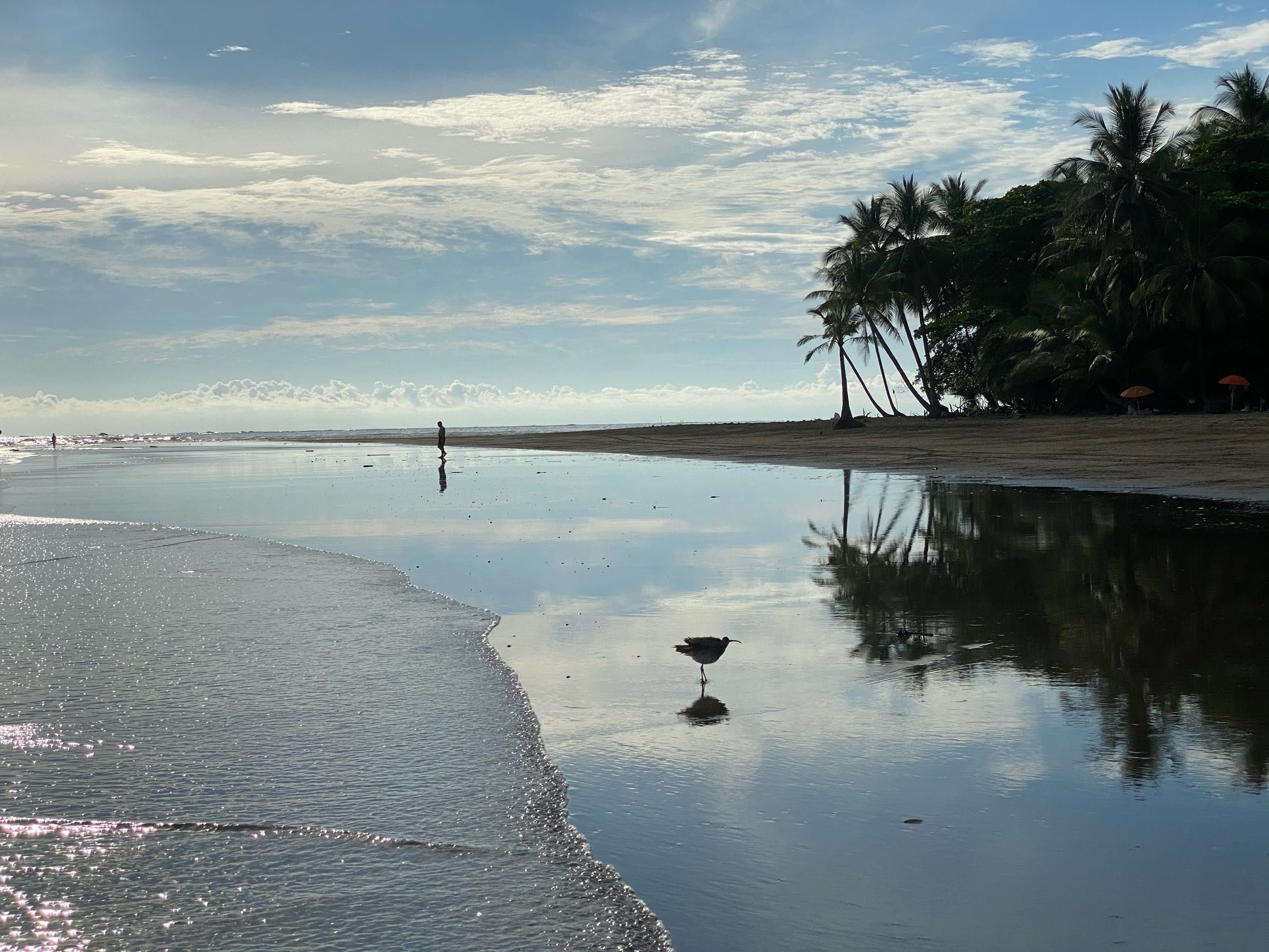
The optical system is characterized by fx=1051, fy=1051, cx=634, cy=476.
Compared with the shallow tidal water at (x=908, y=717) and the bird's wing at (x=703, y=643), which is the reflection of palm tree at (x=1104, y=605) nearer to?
the shallow tidal water at (x=908, y=717)

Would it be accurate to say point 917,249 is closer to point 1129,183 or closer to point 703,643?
point 1129,183

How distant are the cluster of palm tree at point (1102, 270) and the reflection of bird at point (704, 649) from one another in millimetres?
36775

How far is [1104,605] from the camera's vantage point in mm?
8992

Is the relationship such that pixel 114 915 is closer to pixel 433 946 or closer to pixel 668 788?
pixel 433 946

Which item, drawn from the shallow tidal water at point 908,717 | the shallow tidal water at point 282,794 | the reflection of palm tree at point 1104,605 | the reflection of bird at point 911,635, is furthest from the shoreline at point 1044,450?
the shallow tidal water at point 282,794

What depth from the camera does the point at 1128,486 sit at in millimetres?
21016

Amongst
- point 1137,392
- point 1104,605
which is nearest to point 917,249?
point 1137,392

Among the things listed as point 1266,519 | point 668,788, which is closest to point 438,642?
point 668,788

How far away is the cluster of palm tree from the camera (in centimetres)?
3822

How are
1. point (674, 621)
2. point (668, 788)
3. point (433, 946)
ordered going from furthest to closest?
point (674, 621), point (668, 788), point (433, 946)

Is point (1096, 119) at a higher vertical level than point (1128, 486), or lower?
higher

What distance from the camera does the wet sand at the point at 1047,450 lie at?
876 inches

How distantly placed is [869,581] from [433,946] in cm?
790

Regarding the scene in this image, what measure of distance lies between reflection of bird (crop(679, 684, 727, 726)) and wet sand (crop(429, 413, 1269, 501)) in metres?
14.9
